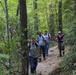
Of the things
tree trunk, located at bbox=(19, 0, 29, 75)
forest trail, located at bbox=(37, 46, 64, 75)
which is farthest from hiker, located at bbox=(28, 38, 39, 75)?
forest trail, located at bbox=(37, 46, 64, 75)

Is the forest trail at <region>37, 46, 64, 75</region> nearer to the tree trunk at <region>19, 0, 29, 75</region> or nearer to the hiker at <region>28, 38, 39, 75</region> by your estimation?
the hiker at <region>28, 38, 39, 75</region>

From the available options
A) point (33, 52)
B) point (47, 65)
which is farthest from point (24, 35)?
point (47, 65)

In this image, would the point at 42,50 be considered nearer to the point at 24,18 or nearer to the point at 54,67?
the point at 54,67

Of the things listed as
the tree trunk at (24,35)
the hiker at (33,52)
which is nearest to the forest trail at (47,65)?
the hiker at (33,52)

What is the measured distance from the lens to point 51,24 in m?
24.0

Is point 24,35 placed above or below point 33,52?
above

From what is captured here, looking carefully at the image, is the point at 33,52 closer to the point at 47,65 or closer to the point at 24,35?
the point at 24,35

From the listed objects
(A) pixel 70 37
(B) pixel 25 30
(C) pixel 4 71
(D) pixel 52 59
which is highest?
(B) pixel 25 30

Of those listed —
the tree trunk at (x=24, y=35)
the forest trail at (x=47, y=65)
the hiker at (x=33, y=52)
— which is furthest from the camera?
the forest trail at (x=47, y=65)

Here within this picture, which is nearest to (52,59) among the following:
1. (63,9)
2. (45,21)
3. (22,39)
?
(63,9)

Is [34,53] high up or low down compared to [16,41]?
down

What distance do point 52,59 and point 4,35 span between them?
6.19 m

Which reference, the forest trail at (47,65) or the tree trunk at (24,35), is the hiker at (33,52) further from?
the forest trail at (47,65)

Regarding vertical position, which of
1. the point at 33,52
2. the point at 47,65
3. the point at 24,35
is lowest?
the point at 47,65
